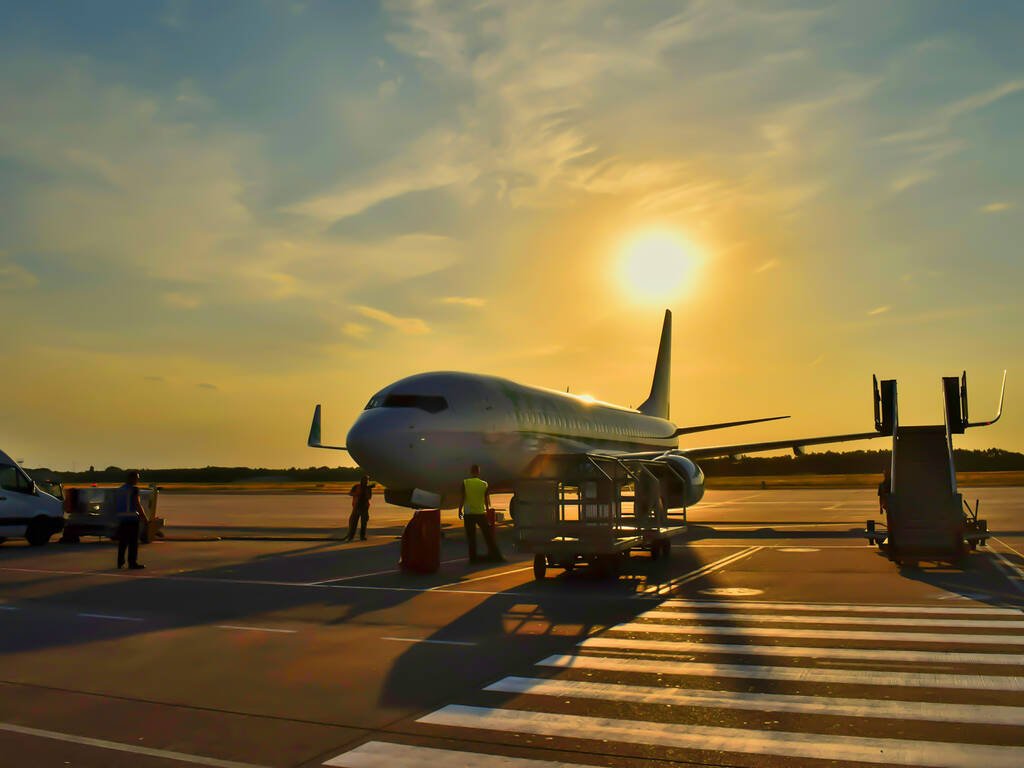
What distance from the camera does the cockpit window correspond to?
2389 centimetres

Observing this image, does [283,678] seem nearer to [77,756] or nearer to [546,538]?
[77,756]

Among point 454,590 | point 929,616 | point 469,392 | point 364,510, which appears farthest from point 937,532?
point 364,510

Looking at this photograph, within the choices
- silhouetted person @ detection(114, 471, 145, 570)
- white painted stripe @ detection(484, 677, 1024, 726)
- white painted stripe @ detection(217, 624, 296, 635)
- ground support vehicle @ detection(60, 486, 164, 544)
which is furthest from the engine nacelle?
white painted stripe @ detection(484, 677, 1024, 726)

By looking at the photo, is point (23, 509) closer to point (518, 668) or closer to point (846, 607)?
point (518, 668)

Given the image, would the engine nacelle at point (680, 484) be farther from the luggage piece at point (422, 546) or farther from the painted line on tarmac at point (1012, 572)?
the luggage piece at point (422, 546)

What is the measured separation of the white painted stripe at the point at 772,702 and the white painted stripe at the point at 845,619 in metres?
3.66

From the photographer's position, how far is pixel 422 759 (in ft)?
18.7

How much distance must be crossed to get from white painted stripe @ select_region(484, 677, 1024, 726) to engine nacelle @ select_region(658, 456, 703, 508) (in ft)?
58.3

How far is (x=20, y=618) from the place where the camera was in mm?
11734

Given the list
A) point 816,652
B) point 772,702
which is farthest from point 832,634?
point 772,702

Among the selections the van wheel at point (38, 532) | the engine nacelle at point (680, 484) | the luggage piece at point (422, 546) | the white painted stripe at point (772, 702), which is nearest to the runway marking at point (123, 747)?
the white painted stripe at point (772, 702)

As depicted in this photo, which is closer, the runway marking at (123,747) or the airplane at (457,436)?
the runway marking at (123,747)

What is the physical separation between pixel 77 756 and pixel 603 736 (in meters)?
3.44

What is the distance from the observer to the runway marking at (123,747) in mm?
5695
